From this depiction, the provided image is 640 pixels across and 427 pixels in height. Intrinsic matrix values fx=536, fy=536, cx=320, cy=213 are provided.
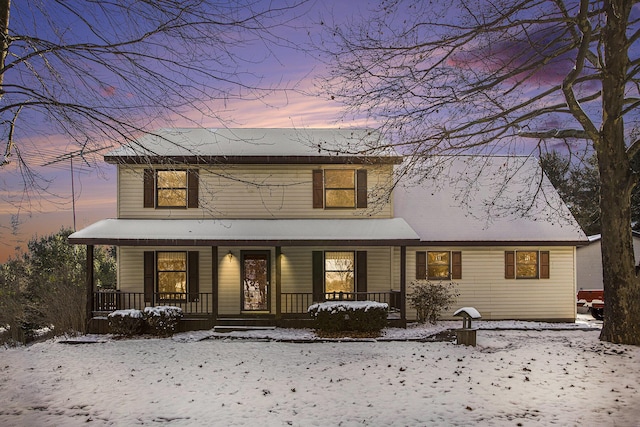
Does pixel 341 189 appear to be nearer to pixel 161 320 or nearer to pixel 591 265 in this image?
pixel 161 320

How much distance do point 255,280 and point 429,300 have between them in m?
5.93

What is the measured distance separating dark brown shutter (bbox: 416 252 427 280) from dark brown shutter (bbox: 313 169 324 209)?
12.6 feet

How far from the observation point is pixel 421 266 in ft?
61.1

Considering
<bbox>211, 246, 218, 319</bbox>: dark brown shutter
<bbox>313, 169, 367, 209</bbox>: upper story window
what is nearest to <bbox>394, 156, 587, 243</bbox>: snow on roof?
<bbox>313, 169, 367, 209</bbox>: upper story window

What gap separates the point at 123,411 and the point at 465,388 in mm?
5662

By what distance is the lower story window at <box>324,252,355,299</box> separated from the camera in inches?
725

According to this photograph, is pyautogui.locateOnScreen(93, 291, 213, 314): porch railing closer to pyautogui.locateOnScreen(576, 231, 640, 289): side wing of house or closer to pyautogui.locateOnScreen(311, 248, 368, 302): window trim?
pyautogui.locateOnScreen(311, 248, 368, 302): window trim

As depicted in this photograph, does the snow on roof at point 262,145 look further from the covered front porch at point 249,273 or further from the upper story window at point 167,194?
the covered front porch at point 249,273

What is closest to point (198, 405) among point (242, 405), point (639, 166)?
point (242, 405)

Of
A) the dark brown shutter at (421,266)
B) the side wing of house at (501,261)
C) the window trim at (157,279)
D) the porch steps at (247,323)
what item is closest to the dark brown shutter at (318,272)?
the porch steps at (247,323)

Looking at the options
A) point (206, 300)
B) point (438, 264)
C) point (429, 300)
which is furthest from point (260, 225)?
point (438, 264)

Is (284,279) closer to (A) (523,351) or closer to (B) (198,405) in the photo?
(A) (523,351)

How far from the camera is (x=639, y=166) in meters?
31.0

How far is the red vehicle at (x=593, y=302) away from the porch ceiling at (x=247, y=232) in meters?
9.03
